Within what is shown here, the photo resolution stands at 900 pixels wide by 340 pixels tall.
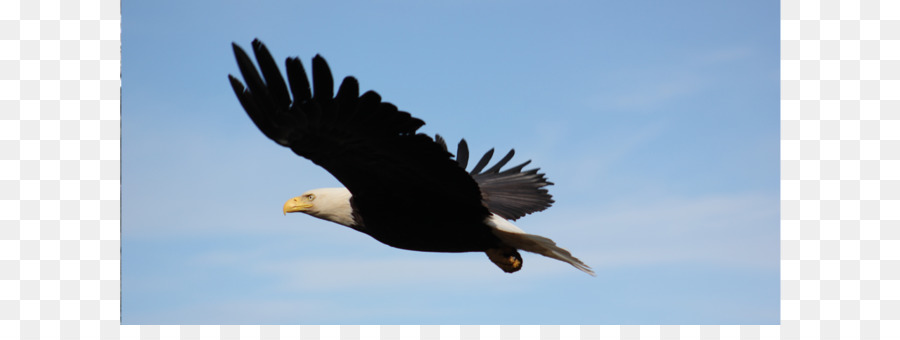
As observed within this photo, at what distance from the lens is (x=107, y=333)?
3.44 metres

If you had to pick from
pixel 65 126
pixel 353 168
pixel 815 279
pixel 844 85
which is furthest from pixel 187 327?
pixel 844 85

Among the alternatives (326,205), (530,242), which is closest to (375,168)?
(326,205)

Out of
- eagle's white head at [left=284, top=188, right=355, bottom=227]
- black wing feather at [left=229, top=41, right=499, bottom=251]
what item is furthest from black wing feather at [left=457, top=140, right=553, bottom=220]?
eagle's white head at [left=284, top=188, right=355, bottom=227]

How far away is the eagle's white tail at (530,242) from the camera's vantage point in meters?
2.99

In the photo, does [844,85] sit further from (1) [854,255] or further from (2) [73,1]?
(2) [73,1]

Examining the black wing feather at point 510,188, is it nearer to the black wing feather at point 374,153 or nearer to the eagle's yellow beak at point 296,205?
the black wing feather at point 374,153

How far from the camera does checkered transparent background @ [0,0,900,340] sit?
3350 mm

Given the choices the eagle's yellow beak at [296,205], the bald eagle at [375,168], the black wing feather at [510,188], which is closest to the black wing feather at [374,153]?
the bald eagle at [375,168]

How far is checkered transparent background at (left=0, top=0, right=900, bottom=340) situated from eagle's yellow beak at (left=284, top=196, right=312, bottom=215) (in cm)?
63

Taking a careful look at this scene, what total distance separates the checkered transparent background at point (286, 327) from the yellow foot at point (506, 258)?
44 cm

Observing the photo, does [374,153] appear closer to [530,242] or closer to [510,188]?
[530,242]

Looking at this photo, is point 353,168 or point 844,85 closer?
point 353,168

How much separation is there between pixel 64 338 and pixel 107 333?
0.52ft

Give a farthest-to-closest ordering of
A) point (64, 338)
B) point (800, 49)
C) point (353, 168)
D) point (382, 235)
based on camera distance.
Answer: point (800, 49) → point (64, 338) → point (382, 235) → point (353, 168)
